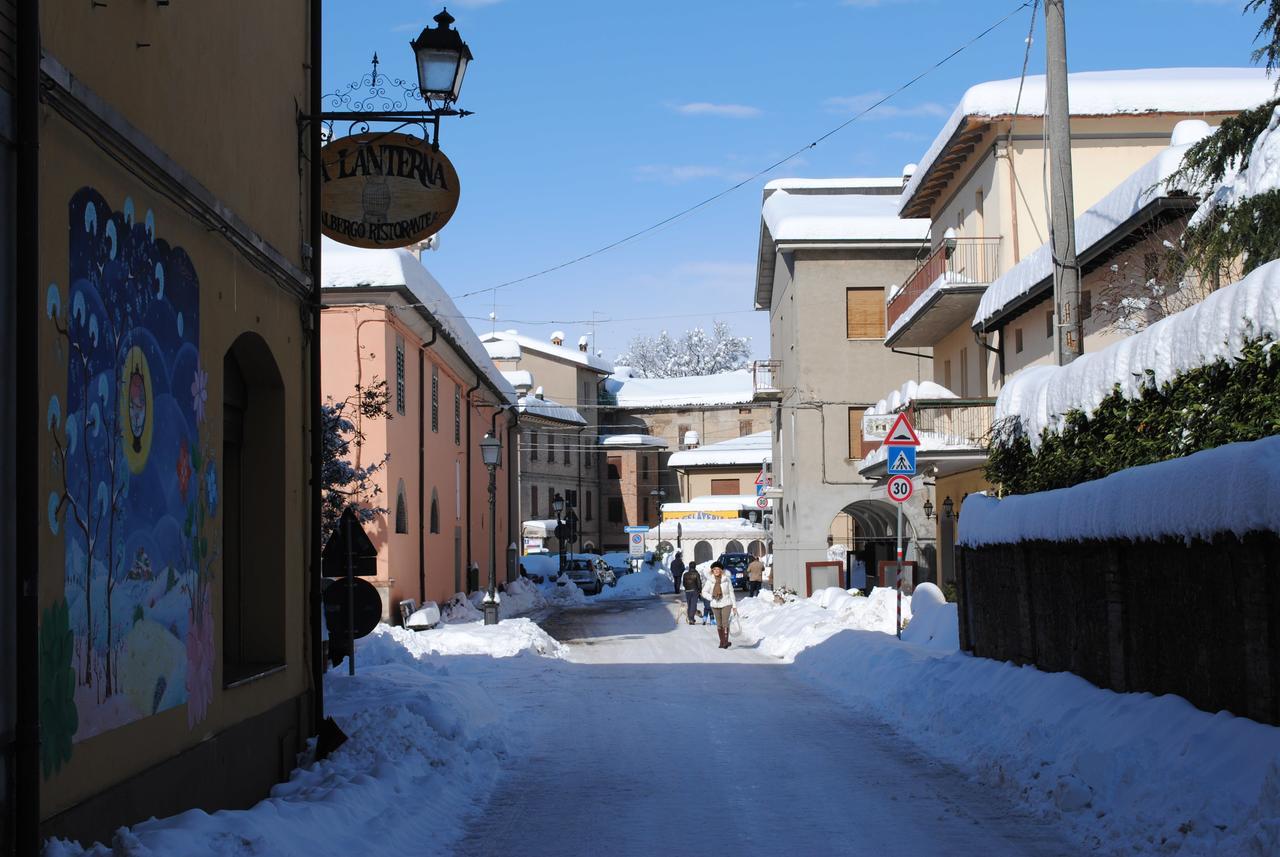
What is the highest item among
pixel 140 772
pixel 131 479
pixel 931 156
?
pixel 931 156

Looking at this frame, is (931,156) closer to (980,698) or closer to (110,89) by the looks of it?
(980,698)

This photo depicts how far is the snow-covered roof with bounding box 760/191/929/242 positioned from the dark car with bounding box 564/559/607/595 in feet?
54.3

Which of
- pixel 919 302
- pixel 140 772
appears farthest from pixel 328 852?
pixel 919 302

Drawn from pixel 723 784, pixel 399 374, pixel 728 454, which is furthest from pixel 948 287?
pixel 728 454

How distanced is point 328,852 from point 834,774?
178 inches

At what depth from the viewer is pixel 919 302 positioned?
31266mm

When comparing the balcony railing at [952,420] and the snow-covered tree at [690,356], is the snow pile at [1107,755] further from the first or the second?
the snow-covered tree at [690,356]

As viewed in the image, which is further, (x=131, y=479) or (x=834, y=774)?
(x=834, y=774)

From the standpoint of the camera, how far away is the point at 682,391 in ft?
331

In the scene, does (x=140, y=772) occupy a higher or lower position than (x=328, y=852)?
higher

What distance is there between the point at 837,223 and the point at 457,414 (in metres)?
13.8

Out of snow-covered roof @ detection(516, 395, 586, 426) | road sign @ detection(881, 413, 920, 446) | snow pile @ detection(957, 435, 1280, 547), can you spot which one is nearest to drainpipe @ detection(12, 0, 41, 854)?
snow pile @ detection(957, 435, 1280, 547)

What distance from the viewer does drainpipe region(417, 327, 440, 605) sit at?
102 feet

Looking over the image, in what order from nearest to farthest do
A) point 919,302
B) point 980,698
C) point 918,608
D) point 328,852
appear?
1. point 328,852
2. point 980,698
3. point 918,608
4. point 919,302
